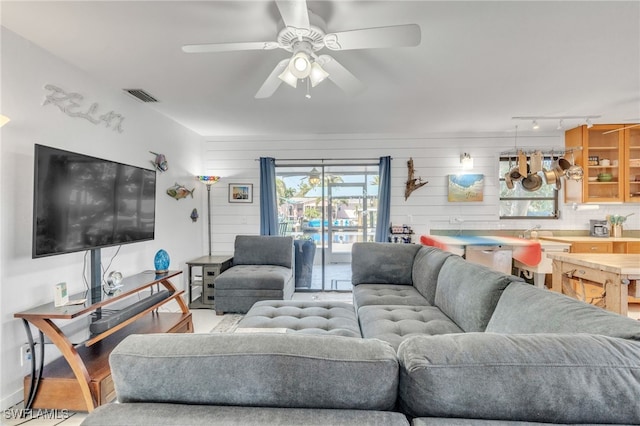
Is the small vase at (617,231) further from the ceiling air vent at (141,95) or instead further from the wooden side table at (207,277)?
the ceiling air vent at (141,95)

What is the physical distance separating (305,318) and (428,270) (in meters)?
1.25

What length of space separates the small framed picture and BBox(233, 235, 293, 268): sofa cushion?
0.85 meters

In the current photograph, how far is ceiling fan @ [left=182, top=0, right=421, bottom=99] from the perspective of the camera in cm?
153

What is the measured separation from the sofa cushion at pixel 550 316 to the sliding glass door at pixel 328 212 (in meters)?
3.25

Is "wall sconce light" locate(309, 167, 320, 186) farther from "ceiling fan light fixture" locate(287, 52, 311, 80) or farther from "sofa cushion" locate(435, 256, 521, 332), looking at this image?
"ceiling fan light fixture" locate(287, 52, 311, 80)

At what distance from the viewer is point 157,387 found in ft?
2.71

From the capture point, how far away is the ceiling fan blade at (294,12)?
140 centimetres

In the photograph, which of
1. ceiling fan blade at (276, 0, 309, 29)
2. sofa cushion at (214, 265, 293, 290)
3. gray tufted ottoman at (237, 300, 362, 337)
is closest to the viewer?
ceiling fan blade at (276, 0, 309, 29)

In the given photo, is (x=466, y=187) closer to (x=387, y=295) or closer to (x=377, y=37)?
(x=387, y=295)

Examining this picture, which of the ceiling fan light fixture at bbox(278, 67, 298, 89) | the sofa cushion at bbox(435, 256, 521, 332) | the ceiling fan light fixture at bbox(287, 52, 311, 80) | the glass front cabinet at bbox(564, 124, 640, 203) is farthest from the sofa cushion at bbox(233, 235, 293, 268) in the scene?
the glass front cabinet at bbox(564, 124, 640, 203)

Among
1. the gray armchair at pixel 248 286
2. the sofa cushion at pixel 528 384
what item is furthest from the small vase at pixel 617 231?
the sofa cushion at pixel 528 384

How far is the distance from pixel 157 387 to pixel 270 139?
172 inches

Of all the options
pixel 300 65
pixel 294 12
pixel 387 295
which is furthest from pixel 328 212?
pixel 294 12

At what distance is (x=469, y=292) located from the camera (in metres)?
1.90
